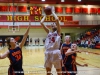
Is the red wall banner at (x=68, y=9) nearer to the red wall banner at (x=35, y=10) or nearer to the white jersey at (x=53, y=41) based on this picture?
the red wall banner at (x=35, y=10)

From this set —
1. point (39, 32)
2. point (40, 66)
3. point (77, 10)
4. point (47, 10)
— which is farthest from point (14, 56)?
point (77, 10)

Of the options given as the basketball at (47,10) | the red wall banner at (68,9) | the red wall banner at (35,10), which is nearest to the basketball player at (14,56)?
the basketball at (47,10)

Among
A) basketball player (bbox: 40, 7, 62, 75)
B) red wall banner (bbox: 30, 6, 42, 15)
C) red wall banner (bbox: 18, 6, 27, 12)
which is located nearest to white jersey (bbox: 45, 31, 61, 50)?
basketball player (bbox: 40, 7, 62, 75)

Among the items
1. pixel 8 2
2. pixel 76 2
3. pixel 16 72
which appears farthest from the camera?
pixel 76 2

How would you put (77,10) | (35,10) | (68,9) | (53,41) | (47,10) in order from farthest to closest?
1. (77,10)
2. (68,9)
3. (35,10)
4. (53,41)
5. (47,10)

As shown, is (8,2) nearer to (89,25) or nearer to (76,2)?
(76,2)

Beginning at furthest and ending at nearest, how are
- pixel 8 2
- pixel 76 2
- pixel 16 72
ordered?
pixel 76 2
pixel 8 2
pixel 16 72

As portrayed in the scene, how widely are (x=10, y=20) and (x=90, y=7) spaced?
12.9 m

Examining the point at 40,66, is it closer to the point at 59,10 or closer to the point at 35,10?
the point at 35,10

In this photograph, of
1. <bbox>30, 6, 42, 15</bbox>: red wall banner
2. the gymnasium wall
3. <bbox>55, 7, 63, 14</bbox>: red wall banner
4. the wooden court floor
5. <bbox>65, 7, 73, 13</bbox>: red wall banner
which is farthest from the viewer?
<bbox>65, 7, 73, 13</bbox>: red wall banner

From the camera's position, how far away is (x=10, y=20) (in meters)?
30.1

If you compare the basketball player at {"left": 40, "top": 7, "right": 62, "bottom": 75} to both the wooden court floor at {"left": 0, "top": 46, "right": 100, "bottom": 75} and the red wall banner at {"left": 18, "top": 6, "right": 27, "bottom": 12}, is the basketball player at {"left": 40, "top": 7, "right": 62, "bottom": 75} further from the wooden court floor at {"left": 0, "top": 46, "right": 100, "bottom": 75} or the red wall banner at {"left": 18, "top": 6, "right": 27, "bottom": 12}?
the red wall banner at {"left": 18, "top": 6, "right": 27, "bottom": 12}

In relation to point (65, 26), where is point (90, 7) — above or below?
above

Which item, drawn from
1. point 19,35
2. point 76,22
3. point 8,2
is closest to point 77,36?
point 76,22
